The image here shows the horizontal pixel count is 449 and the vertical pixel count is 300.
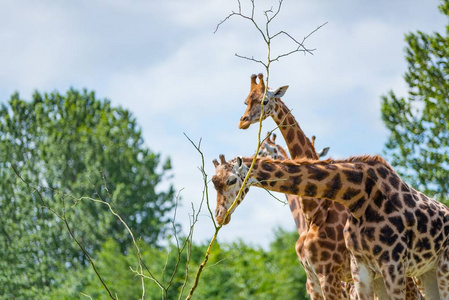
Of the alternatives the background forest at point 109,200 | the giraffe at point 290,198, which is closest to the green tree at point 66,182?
the background forest at point 109,200

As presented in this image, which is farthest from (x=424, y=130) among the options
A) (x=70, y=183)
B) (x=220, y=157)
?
(x=70, y=183)

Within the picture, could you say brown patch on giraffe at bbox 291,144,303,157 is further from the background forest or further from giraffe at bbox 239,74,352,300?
the background forest

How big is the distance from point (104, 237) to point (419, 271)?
20553 millimetres

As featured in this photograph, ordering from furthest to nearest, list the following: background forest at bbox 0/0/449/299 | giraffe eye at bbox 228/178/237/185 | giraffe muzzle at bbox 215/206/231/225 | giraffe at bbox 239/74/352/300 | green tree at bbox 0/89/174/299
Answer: green tree at bbox 0/89/174/299 → background forest at bbox 0/0/449/299 → giraffe at bbox 239/74/352/300 → giraffe eye at bbox 228/178/237/185 → giraffe muzzle at bbox 215/206/231/225

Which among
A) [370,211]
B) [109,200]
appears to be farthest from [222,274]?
[370,211]

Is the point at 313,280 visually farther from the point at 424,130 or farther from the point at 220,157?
the point at 424,130

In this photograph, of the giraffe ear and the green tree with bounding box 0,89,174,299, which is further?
the green tree with bounding box 0,89,174,299

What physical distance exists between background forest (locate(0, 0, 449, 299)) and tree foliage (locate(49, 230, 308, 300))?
0.03 meters

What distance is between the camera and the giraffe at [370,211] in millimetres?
5941

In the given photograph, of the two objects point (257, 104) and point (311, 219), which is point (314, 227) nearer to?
point (311, 219)

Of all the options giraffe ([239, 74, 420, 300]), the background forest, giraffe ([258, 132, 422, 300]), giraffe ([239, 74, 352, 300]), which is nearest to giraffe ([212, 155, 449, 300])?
giraffe ([239, 74, 420, 300])

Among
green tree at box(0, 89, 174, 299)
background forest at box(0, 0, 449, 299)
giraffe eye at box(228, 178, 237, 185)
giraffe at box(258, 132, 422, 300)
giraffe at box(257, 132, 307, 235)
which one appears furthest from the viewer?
green tree at box(0, 89, 174, 299)

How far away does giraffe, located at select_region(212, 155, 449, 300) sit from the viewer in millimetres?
5941

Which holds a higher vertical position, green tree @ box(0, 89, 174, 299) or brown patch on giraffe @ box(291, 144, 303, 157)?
green tree @ box(0, 89, 174, 299)
